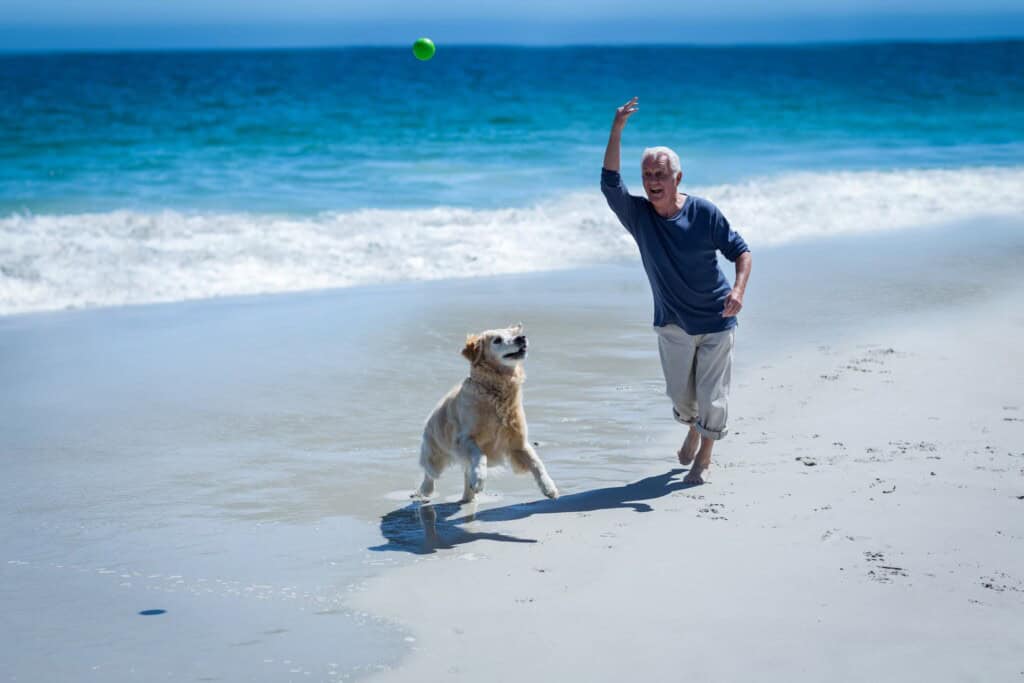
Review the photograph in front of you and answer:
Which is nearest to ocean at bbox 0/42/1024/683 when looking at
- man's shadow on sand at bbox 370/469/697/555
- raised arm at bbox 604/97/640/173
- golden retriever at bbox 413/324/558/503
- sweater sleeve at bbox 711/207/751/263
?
man's shadow on sand at bbox 370/469/697/555

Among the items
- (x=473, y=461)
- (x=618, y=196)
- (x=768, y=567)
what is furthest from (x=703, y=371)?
(x=768, y=567)

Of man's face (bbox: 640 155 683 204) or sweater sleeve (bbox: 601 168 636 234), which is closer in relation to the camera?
man's face (bbox: 640 155 683 204)

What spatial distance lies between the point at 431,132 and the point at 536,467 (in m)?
24.1

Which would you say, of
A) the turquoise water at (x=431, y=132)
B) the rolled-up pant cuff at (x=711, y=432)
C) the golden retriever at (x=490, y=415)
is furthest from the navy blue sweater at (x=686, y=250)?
the turquoise water at (x=431, y=132)

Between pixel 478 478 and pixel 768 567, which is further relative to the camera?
pixel 478 478

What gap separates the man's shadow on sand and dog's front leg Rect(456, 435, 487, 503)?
0.71 feet

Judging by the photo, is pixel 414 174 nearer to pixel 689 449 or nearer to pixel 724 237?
pixel 689 449

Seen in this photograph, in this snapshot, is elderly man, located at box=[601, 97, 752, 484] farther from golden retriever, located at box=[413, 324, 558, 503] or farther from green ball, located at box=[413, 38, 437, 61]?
green ball, located at box=[413, 38, 437, 61]

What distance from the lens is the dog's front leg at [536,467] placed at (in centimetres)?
526

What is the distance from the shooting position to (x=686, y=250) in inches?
214

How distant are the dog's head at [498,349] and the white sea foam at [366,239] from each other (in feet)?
21.2

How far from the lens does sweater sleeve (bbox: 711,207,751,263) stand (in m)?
5.40

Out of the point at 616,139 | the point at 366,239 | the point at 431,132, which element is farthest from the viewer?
the point at 431,132

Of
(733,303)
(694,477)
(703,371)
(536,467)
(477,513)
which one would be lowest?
(477,513)
